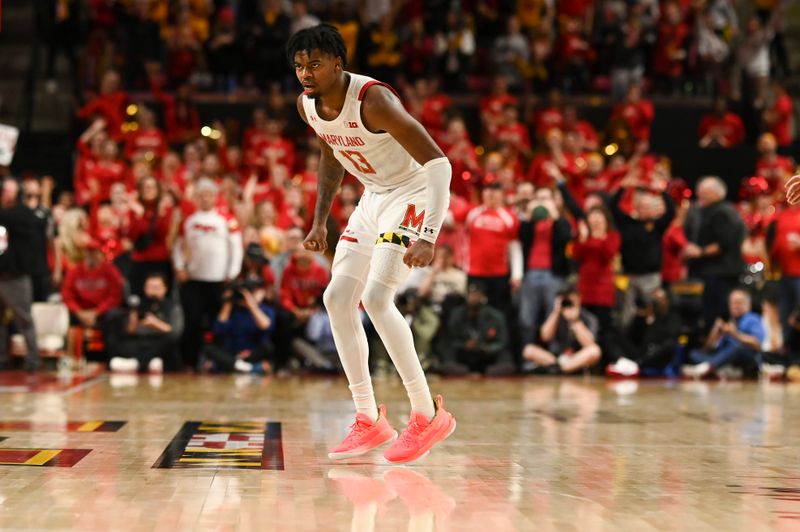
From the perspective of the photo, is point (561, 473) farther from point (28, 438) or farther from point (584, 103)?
point (584, 103)

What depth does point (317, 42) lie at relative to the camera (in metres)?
5.10

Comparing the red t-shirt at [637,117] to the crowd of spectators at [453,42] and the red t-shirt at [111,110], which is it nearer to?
the crowd of spectators at [453,42]

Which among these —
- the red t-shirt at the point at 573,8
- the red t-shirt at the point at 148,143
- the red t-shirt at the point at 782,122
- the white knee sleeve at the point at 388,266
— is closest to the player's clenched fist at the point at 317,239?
the white knee sleeve at the point at 388,266

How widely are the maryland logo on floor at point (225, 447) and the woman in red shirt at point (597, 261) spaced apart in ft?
19.3

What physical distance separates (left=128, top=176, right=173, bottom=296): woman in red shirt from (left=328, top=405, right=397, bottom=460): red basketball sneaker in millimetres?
6983

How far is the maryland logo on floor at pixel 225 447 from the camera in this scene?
502 cm

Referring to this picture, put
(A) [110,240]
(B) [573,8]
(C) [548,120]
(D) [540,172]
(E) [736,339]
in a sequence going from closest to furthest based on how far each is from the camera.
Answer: (E) [736,339] < (A) [110,240] < (D) [540,172] < (C) [548,120] < (B) [573,8]

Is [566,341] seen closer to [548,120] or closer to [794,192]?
[548,120]

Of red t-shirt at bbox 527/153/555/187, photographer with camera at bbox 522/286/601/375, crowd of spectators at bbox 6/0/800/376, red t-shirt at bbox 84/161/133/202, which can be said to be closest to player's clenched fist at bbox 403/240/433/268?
crowd of spectators at bbox 6/0/800/376

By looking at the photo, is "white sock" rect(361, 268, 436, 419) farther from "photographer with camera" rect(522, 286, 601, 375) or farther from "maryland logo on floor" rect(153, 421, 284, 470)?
"photographer with camera" rect(522, 286, 601, 375)

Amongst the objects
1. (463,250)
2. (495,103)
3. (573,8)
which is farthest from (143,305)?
(573,8)

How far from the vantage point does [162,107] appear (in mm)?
16125

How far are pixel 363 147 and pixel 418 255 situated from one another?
0.62 m

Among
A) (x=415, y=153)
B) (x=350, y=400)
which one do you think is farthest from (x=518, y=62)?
(x=415, y=153)
